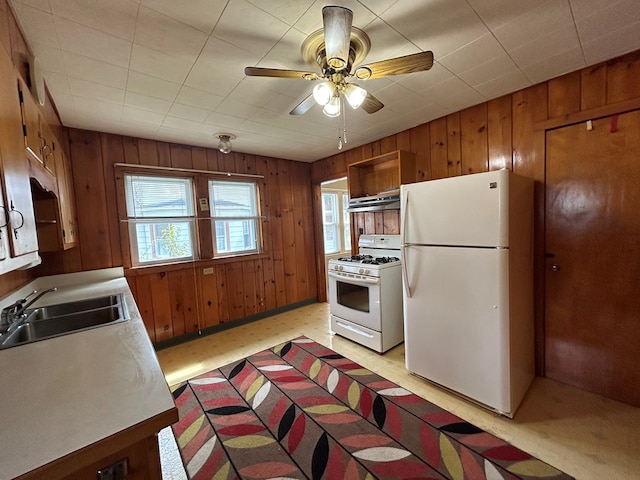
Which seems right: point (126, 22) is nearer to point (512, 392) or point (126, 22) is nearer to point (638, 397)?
point (512, 392)

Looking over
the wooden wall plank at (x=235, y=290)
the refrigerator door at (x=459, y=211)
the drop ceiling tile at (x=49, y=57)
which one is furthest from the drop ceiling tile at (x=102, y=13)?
the wooden wall plank at (x=235, y=290)

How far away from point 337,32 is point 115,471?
1.68 m

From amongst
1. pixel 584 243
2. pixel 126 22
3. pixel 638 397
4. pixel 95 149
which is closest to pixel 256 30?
pixel 126 22

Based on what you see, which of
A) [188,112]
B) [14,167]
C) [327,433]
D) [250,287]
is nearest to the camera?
[14,167]

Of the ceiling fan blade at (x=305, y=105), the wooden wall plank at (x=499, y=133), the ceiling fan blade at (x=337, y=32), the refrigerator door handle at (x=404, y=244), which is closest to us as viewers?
the ceiling fan blade at (x=337, y=32)

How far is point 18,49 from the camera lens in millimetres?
1271

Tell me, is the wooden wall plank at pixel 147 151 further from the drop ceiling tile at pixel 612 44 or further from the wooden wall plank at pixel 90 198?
the drop ceiling tile at pixel 612 44

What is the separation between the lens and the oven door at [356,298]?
2674 mm

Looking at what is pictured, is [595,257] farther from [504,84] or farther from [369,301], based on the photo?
[369,301]

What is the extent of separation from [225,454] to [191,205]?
8.63 feet

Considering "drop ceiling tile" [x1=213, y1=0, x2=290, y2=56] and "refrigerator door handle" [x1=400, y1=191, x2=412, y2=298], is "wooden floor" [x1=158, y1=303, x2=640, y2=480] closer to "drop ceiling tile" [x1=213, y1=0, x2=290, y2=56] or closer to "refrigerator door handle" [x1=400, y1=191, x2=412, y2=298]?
"refrigerator door handle" [x1=400, y1=191, x2=412, y2=298]

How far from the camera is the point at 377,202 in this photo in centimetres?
306

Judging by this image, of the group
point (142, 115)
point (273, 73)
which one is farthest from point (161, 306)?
point (273, 73)

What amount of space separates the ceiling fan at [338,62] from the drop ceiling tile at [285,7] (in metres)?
0.14
